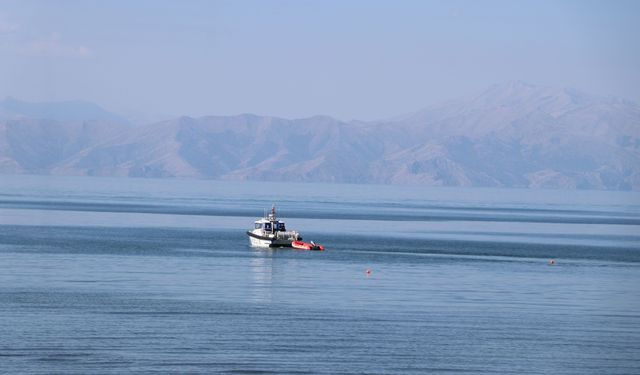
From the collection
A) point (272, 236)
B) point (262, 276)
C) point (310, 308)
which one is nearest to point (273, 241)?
point (272, 236)

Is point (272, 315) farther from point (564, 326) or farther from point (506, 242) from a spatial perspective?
point (506, 242)

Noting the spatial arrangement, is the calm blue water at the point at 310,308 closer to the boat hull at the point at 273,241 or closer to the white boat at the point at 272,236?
the white boat at the point at 272,236

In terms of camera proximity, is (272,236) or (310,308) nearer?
(310,308)

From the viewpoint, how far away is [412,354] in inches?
2030

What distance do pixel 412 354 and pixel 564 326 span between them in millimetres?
12977

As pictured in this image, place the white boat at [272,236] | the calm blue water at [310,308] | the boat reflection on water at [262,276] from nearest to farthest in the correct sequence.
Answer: the calm blue water at [310,308] < the boat reflection on water at [262,276] < the white boat at [272,236]

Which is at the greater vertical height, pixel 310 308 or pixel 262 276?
pixel 262 276

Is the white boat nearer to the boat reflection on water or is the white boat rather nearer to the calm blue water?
the calm blue water

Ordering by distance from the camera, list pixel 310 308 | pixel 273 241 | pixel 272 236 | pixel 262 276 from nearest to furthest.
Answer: pixel 310 308
pixel 262 276
pixel 273 241
pixel 272 236

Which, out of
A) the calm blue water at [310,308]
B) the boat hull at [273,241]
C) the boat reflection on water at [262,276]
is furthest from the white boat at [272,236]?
the boat reflection on water at [262,276]

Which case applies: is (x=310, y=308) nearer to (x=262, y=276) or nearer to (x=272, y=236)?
(x=262, y=276)

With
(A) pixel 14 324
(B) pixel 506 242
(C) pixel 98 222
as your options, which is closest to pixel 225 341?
Result: (A) pixel 14 324

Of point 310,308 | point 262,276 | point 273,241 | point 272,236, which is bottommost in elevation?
point 310,308

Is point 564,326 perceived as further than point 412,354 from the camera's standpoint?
Yes
